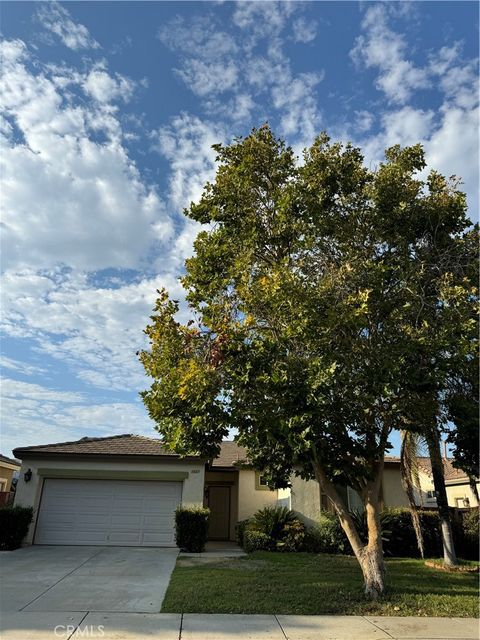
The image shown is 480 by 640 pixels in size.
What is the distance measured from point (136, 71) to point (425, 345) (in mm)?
8651

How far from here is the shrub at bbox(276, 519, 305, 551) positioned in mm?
15709

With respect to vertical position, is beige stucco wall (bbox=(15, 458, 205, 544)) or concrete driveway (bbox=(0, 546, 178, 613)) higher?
beige stucco wall (bbox=(15, 458, 205, 544))

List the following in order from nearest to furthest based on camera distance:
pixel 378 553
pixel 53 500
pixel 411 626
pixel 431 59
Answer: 1. pixel 411 626
2. pixel 378 553
3. pixel 431 59
4. pixel 53 500

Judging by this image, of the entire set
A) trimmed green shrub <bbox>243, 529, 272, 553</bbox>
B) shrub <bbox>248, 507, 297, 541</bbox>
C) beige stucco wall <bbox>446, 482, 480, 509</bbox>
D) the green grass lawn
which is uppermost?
beige stucco wall <bbox>446, 482, 480, 509</bbox>

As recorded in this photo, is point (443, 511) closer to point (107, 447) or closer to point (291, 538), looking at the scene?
point (291, 538)

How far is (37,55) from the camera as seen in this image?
1028cm

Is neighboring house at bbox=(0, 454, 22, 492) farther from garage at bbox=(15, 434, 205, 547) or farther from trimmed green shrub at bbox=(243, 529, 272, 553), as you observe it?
trimmed green shrub at bbox=(243, 529, 272, 553)

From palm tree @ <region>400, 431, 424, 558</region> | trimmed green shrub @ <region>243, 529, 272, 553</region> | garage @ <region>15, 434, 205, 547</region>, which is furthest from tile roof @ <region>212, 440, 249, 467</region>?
palm tree @ <region>400, 431, 424, 558</region>

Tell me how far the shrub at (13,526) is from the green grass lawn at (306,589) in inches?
228

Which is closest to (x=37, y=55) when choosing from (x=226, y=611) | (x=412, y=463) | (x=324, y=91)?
(x=324, y=91)

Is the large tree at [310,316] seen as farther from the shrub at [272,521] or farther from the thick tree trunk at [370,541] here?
the shrub at [272,521]

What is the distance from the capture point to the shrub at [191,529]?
15.4 metres

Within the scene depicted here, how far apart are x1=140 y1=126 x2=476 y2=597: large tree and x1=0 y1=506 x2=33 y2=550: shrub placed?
373 inches

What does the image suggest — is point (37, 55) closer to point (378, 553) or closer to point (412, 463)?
point (378, 553)
